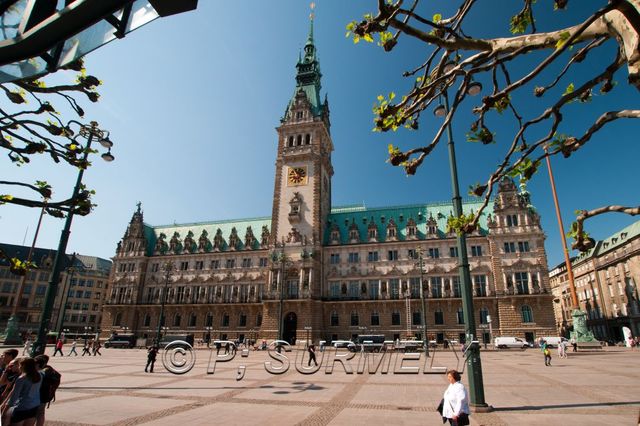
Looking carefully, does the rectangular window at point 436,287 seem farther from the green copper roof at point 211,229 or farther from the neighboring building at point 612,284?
the green copper roof at point 211,229

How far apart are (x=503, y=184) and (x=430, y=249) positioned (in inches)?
586

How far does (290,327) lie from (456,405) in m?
50.2

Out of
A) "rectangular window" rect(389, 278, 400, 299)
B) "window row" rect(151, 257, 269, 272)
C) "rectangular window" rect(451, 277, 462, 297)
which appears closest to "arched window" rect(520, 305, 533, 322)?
"rectangular window" rect(451, 277, 462, 297)

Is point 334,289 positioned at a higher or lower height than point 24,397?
higher

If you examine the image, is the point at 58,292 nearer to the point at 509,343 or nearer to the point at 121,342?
the point at 121,342

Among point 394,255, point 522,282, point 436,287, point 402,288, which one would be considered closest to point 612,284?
point 522,282

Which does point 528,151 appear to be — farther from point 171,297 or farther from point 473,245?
point 171,297

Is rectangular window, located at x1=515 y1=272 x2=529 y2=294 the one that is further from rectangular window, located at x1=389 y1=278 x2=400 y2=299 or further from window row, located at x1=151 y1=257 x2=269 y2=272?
window row, located at x1=151 y1=257 x2=269 y2=272

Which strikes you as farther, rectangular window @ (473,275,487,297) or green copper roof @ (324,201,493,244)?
green copper roof @ (324,201,493,244)

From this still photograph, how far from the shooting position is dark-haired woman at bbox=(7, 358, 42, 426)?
689cm

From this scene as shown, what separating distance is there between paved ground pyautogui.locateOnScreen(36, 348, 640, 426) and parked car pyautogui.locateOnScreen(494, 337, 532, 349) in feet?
86.1

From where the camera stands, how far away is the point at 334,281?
59031 millimetres

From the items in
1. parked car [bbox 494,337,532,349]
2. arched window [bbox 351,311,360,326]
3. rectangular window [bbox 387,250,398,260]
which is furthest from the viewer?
rectangular window [bbox 387,250,398,260]

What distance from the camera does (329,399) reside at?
1373 centimetres
